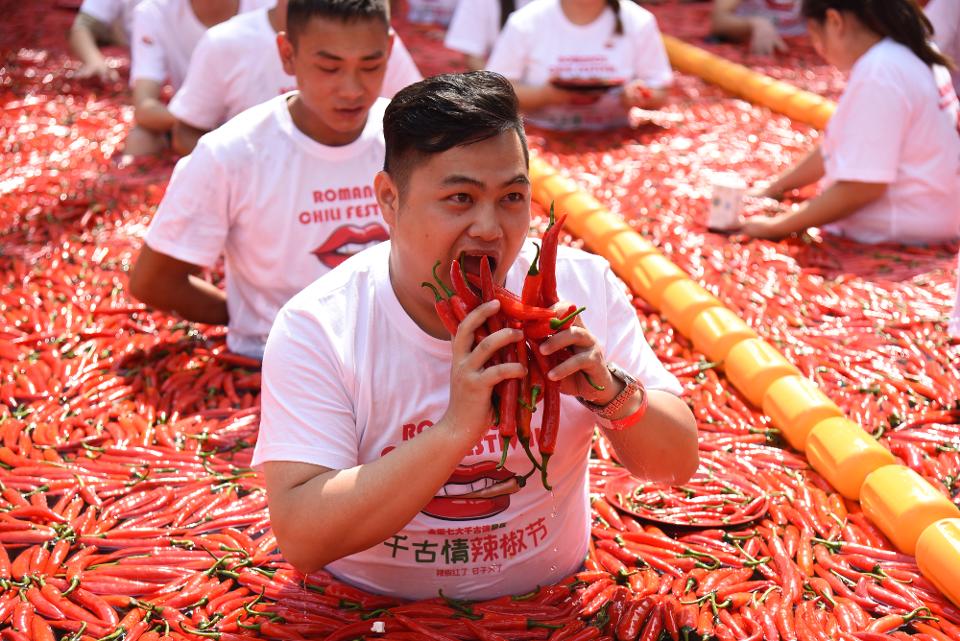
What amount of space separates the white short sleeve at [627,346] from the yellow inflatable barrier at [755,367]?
1.90m

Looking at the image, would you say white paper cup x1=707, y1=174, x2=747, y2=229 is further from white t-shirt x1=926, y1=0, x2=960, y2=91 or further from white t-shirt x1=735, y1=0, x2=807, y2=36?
white t-shirt x1=735, y1=0, x2=807, y2=36

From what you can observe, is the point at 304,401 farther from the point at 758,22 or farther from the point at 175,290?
the point at 758,22

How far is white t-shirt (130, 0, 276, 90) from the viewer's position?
24.6 feet

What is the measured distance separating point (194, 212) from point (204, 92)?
2.13 m

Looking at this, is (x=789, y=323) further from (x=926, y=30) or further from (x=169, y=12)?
(x=169, y=12)

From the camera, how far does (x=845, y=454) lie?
3.78 m

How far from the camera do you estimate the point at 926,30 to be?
5.81 metres

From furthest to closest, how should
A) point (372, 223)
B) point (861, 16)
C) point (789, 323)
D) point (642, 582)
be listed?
point (861, 16), point (789, 323), point (372, 223), point (642, 582)

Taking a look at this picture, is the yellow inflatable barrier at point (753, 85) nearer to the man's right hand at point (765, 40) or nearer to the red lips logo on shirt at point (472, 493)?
the man's right hand at point (765, 40)

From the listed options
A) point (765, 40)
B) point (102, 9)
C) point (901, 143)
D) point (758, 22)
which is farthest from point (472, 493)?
point (758, 22)

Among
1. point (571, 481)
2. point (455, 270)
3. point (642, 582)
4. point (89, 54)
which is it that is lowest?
point (89, 54)

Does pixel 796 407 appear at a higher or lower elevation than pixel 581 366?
lower

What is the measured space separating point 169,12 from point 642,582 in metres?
5.98

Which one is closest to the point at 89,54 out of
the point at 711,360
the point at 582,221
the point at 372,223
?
the point at 582,221
